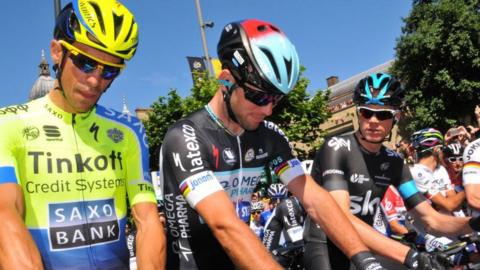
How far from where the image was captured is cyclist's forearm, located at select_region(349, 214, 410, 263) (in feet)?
11.7

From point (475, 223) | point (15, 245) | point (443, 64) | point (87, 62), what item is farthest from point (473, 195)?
point (443, 64)

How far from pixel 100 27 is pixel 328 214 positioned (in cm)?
194

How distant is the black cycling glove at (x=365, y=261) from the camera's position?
3.04 m

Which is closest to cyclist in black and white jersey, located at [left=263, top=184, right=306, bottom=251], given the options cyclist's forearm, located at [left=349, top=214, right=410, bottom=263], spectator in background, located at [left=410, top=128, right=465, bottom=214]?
spectator in background, located at [left=410, top=128, right=465, bottom=214]

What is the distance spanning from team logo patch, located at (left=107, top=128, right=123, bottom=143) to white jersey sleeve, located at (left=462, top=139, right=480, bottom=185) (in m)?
3.44

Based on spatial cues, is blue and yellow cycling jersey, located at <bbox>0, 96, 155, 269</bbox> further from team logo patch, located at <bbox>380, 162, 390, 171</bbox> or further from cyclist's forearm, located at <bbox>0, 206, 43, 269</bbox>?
team logo patch, located at <bbox>380, 162, 390, 171</bbox>

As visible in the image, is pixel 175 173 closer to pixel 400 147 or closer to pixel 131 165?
pixel 131 165

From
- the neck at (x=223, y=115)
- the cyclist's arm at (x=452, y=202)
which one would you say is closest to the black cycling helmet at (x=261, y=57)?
the neck at (x=223, y=115)

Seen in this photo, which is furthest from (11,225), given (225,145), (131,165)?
(225,145)

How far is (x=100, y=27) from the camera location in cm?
301

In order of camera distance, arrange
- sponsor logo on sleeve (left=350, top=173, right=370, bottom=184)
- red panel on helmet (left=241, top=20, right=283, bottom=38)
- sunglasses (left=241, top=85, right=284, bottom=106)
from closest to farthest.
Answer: sunglasses (left=241, top=85, right=284, bottom=106), red panel on helmet (left=241, top=20, right=283, bottom=38), sponsor logo on sleeve (left=350, top=173, right=370, bottom=184)

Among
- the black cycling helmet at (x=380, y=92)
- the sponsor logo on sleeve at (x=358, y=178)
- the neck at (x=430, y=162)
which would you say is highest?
the black cycling helmet at (x=380, y=92)

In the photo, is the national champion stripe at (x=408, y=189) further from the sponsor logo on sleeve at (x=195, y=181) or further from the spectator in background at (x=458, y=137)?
the spectator in background at (x=458, y=137)

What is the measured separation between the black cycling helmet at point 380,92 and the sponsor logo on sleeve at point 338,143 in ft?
1.44
